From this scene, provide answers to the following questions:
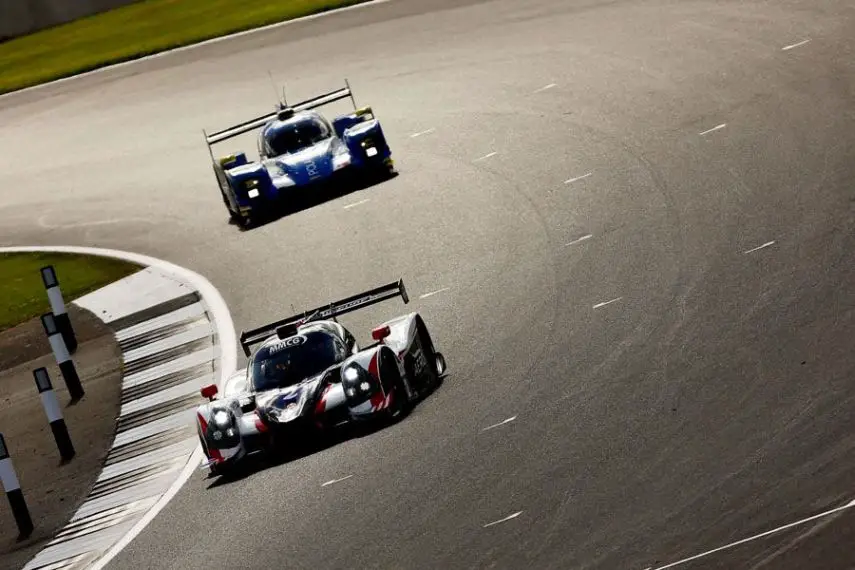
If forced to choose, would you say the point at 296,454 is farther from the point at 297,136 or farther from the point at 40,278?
the point at 40,278

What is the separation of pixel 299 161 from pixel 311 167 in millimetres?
234

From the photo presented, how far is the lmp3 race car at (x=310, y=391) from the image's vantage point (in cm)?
1334

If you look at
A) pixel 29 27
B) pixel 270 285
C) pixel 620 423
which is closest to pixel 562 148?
pixel 270 285

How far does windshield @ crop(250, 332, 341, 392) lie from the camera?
45.4ft

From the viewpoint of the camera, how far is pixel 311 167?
21719 millimetres

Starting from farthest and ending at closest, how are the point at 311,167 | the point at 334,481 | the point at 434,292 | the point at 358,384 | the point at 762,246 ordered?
the point at 311,167 < the point at 434,292 < the point at 762,246 < the point at 358,384 < the point at 334,481

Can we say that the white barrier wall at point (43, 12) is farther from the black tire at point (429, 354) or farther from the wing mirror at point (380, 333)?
the wing mirror at point (380, 333)

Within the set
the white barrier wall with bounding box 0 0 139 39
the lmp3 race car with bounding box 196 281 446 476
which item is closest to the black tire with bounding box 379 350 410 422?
the lmp3 race car with bounding box 196 281 446 476

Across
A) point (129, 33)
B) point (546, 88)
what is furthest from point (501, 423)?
point (129, 33)

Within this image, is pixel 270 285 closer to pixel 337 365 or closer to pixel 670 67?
pixel 337 365

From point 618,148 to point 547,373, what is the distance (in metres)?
7.30

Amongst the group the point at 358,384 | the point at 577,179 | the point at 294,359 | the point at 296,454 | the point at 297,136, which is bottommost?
the point at 296,454

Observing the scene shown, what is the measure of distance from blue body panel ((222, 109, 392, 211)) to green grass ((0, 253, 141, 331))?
6.06ft

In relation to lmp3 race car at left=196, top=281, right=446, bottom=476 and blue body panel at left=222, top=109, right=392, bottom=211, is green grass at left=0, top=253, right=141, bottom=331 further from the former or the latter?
lmp3 race car at left=196, top=281, right=446, bottom=476
